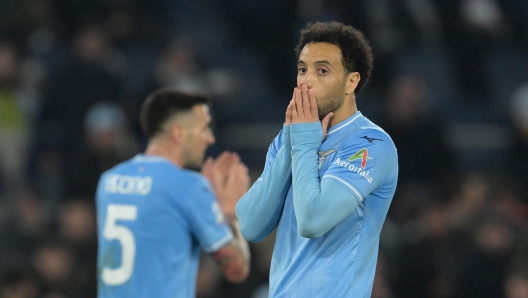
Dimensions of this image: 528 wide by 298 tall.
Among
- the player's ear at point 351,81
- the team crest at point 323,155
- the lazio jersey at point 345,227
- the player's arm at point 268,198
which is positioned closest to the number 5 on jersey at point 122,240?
the player's arm at point 268,198

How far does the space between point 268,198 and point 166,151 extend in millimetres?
1945

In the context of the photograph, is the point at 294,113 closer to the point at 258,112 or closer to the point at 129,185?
the point at 129,185

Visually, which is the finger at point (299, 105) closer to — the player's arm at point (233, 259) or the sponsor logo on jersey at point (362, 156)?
the sponsor logo on jersey at point (362, 156)

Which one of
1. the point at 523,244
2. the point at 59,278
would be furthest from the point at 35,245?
the point at 523,244

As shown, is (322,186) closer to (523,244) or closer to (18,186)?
(523,244)

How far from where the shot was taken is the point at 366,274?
3.76 metres

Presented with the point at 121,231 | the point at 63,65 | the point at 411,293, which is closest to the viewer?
the point at 121,231

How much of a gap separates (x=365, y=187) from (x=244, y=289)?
4.62m

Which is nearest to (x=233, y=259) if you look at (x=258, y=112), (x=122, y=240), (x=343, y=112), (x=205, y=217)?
(x=205, y=217)

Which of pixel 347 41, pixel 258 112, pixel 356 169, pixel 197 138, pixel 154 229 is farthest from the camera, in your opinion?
pixel 258 112

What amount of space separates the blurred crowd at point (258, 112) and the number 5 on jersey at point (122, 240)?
2216 millimetres

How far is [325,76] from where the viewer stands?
3.79 metres

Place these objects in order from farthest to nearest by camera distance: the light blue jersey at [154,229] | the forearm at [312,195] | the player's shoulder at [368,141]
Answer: the light blue jersey at [154,229] → the player's shoulder at [368,141] → the forearm at [312,195]

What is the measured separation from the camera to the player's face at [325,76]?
3.78m
